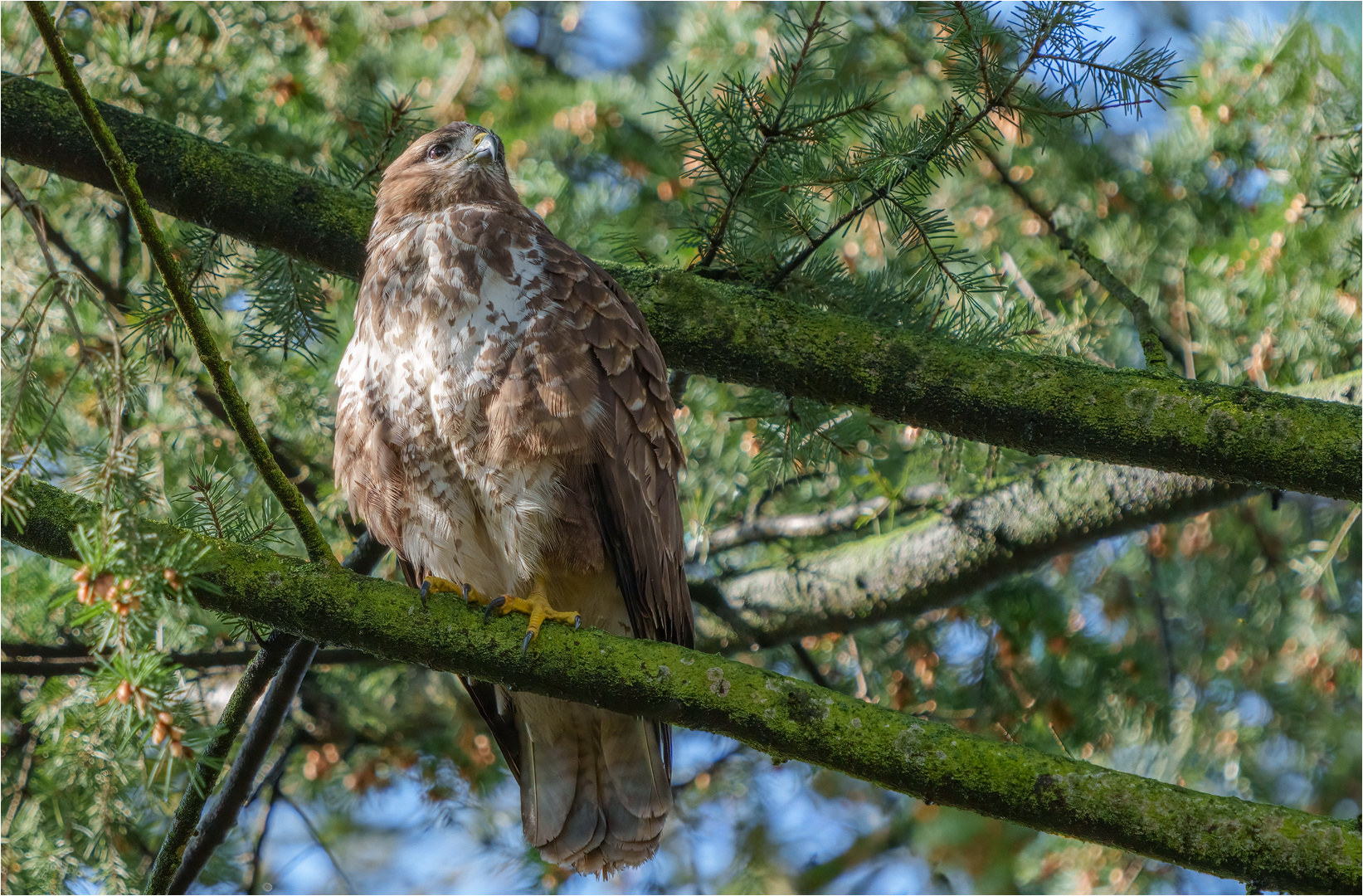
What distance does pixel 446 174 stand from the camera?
12.4 ft

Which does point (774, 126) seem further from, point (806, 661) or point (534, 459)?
point (806, 661)

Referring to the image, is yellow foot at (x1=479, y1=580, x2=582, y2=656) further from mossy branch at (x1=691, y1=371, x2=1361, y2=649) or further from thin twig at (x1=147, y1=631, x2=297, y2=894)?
mossy branch at (x1=691, y1=371, x2=1361, y2=649)

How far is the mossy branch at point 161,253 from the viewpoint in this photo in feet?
7.37

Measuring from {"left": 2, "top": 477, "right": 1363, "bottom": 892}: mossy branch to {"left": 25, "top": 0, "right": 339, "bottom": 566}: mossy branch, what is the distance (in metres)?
0.22

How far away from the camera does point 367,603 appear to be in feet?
8.32

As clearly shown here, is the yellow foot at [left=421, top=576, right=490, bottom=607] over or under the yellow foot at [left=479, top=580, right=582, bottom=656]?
over

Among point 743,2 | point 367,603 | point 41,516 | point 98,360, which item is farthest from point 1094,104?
point 743,2

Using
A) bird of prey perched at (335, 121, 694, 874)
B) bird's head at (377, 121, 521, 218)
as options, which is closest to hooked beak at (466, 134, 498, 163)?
bird's head at (377, 121, 521, 218)

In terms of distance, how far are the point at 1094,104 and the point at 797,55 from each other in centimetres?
87

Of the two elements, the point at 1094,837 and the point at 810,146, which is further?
the point at 810,146

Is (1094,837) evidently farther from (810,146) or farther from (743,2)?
(743,2)

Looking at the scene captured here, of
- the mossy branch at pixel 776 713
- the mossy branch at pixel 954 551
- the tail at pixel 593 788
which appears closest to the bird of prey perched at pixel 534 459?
the tail at pixel 593 788

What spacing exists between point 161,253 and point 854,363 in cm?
180

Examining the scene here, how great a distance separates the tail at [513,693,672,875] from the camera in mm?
3457
